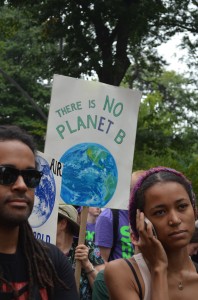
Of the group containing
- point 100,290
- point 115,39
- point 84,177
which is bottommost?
point 100,290

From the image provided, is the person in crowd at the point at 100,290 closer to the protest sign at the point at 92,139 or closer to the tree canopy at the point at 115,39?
the protest sign at the point at 92,139

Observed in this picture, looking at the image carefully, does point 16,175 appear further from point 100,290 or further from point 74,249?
point 74,249

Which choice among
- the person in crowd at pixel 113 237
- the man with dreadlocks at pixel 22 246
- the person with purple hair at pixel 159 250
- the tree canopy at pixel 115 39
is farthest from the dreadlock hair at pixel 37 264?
the tree canopy at pixel 115 39

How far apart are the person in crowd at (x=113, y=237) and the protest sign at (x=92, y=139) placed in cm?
21

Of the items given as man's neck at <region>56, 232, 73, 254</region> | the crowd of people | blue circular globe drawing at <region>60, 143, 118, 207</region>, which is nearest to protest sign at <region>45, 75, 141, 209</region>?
blue circular globe drawing at <region>60, 143, 118, 207</region>

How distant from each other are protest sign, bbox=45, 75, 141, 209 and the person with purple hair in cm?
213

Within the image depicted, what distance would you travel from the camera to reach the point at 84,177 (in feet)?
17.8

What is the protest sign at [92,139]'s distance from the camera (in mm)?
5430

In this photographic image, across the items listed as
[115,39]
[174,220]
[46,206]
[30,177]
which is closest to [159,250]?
[174,220]

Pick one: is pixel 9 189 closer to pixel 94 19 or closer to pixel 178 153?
pixel 94 19

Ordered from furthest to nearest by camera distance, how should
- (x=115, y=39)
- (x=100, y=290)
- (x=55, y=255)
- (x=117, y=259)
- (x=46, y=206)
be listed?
1. (x=115, y=39)
2. (x=46, y=206)
3. (x=100, y=290)
4. (x=117, y=259)
5. (x=55, y=255)

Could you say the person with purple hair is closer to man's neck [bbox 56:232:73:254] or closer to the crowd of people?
the crowd of people

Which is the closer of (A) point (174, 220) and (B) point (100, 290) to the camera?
(A) point (174, 220)

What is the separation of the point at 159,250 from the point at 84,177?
7.74ft
